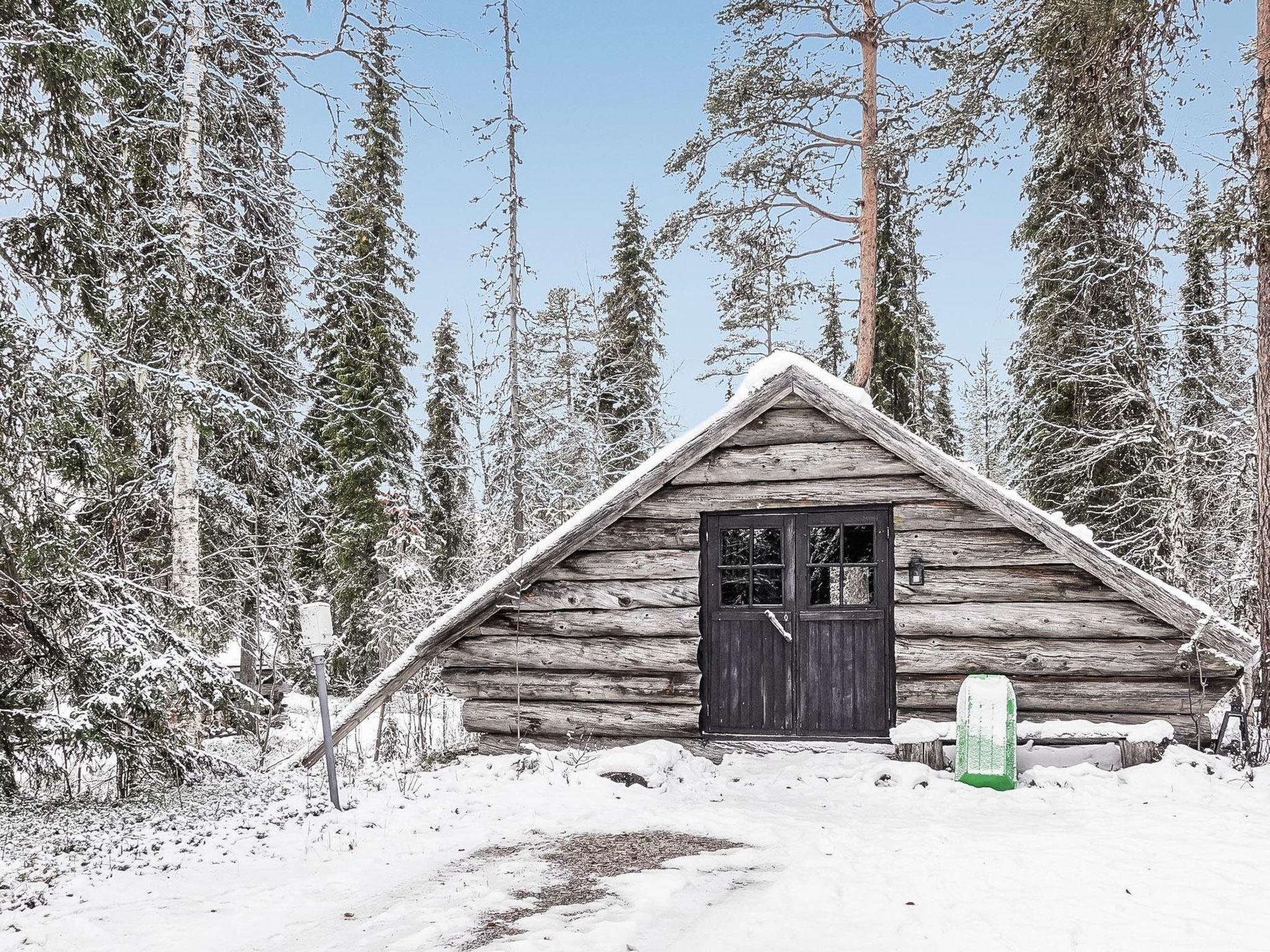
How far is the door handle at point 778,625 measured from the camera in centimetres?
828

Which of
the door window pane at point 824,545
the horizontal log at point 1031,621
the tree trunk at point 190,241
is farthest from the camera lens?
the tree trunk at point 190,241

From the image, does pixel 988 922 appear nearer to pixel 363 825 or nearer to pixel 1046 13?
pixel 363 825

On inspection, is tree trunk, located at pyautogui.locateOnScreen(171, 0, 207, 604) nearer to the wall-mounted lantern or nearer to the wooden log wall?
the wooden log wall

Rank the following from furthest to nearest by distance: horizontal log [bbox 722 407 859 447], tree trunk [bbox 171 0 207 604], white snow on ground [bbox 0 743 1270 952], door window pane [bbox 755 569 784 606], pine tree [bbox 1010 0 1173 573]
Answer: pine tree [bbox 1010 0 1173 573] → tree trunk [bbox 171 0 207 604] → door window pane [bbox 755 569 784 606] → horizontal log [bbox 722 407 859 447] → white snow on ground [bbox 0 743 1270 952]

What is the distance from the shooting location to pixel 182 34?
32.2ft

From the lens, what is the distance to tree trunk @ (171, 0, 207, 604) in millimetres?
9156

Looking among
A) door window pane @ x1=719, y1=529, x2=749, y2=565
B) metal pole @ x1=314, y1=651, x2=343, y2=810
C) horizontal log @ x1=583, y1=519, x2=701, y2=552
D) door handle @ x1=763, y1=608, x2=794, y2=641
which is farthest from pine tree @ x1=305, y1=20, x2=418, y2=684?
door handle @ x1=763, y1=608, x2=794, y2=641

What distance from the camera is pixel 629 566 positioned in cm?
859

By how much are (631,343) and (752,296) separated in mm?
8093

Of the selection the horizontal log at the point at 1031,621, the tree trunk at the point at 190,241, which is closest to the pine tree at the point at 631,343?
the tree trunk at the point at 190,241

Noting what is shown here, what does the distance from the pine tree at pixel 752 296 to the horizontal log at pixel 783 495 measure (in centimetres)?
769

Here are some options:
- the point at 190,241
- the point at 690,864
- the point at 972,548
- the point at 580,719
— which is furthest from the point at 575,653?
the point at 190,241

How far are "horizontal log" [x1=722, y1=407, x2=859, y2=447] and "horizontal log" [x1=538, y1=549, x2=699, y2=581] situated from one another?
1243 millimetres

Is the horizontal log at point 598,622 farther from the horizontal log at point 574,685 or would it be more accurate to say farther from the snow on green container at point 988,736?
the snow on green container at point 988,736
